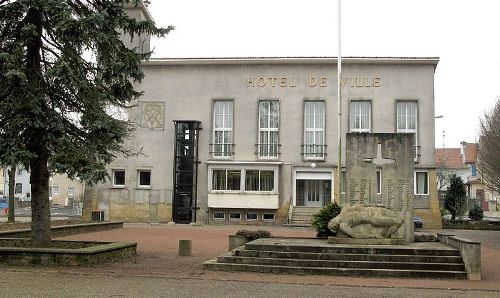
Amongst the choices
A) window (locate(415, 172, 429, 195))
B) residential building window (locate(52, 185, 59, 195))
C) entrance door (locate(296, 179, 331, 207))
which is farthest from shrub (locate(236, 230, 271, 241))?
residential building window (locate(52, 185, 59, 195))

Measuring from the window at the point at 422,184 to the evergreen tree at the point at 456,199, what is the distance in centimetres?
641

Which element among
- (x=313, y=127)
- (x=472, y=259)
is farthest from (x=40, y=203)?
(x=313, y=127)

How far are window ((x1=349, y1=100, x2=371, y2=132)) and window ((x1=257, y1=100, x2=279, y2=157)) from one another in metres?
5.20

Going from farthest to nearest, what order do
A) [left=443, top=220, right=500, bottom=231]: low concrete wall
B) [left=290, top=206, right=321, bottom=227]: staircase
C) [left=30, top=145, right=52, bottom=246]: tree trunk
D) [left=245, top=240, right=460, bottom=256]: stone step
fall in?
[left=443, top=220, right=500, bottom=231]: low concrete wall → [left=290, top=206, right=321, bottom=227]: staircase → [left=30, top=145, right=52, bottom=246]: tree trunk → [left=245, top=240, right=460, bottom=256]: stone step

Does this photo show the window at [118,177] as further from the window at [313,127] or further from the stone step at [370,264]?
the stone step at [370,264]

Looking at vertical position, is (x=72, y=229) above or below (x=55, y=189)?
below

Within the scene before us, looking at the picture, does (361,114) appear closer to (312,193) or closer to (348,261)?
(312,193)

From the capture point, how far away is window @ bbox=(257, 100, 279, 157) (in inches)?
1604

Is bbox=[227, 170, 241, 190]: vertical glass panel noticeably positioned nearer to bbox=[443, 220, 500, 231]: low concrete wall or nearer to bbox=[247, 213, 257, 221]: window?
bbox=[247, 213, 257, 221]: window

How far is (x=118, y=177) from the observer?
41.9m

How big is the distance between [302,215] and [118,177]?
1342 cm

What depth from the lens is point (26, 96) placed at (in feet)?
48.1

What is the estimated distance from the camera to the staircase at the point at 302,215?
38531 mm

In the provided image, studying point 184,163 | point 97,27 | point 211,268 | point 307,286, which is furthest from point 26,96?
point 184,163
